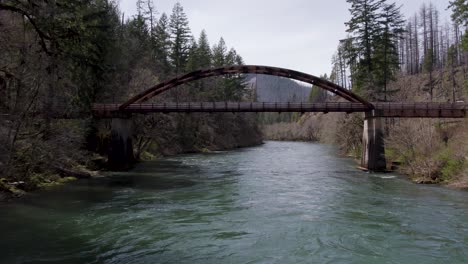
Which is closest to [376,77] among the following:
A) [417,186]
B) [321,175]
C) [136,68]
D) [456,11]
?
[456,11]

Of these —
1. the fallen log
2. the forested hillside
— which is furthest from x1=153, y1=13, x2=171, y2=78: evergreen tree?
the fallen log

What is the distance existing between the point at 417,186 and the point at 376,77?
71.2 feet

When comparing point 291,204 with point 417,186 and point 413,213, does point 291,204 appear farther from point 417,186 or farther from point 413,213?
point 417,186

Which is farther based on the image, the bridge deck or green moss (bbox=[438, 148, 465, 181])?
the bridge deck

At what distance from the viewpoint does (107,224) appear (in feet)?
42.3

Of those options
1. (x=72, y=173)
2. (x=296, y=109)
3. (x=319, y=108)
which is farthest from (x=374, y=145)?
(x=72, y=173)

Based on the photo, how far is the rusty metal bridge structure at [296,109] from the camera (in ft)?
91.8

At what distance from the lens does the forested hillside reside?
14.0 meters

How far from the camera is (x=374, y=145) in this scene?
97.3 ft

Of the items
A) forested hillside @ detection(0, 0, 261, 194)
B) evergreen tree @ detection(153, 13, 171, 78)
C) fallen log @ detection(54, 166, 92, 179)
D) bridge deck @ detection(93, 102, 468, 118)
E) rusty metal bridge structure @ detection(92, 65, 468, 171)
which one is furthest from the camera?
evergreen tree @ detection(153, 13, 171, 78)

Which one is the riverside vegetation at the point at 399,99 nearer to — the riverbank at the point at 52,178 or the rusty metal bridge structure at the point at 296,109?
the rusty metal bridge structure at the point at 296,109

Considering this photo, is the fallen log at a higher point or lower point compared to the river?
higher

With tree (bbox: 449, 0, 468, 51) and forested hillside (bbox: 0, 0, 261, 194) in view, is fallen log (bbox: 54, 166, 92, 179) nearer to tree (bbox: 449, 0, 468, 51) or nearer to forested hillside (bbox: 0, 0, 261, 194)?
forested hillside (bbox: 0, 0, 261, 194)

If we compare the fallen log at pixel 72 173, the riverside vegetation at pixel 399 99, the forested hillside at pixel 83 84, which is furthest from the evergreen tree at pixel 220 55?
the fallen log at pixel 72 173
